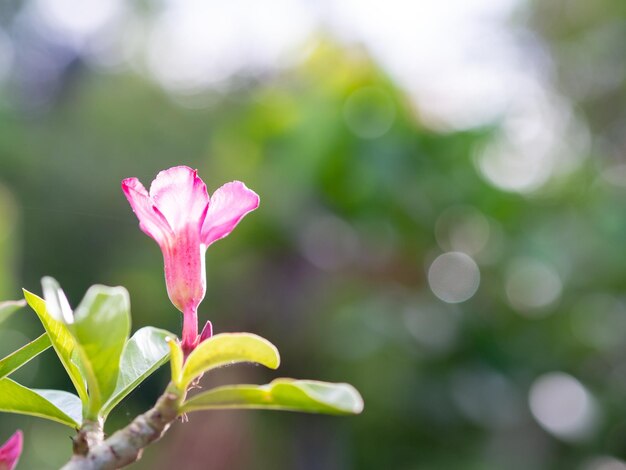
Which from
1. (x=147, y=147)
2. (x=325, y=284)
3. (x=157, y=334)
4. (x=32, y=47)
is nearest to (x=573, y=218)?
(x=325, y=284)

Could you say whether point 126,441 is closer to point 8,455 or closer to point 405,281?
point 8,455

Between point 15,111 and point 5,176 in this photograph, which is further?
point 15,111

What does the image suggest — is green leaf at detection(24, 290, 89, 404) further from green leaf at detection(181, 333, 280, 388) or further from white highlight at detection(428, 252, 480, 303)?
white highlight at detection(428, 252, 480, 303)

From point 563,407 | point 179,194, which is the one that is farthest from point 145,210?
point 563,407

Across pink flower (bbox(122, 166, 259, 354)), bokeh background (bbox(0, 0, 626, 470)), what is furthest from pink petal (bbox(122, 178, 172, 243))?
bokeh background (bbox(0, 0, 626, 470))

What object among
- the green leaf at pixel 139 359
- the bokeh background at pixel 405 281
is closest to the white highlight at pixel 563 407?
the bokeh background at pixel 405 281

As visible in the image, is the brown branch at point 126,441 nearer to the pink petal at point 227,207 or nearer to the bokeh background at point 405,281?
the pink petal at point 227,207

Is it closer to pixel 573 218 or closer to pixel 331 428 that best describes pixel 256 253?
pixel 331 428
